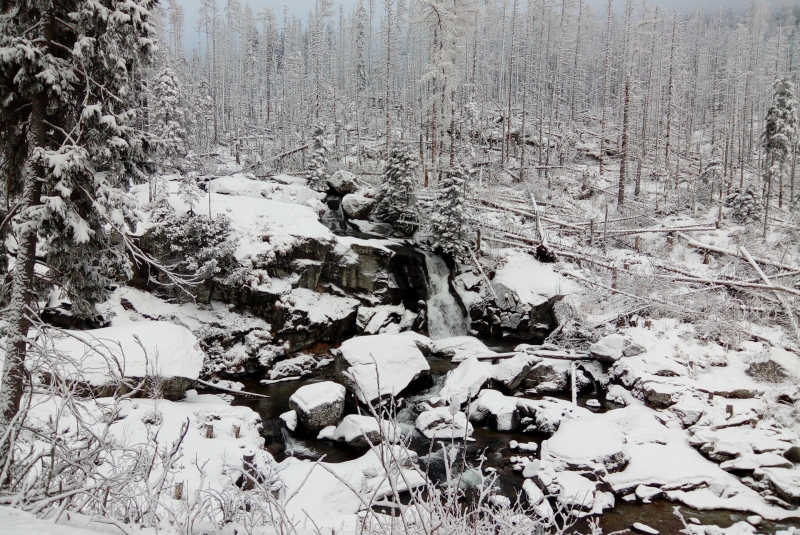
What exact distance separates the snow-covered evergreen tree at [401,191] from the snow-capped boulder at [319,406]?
39.0 ft

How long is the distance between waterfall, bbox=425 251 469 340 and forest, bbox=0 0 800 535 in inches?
4.7

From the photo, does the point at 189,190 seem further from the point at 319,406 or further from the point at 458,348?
the point at 458,348

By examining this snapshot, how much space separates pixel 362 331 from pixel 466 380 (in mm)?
6518

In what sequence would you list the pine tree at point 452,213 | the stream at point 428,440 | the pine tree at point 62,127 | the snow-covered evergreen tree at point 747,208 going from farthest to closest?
the snow-covered evergreen tree at point 747,208 → the pine tree at point 452,213 → the stream at point 428,440 → the pine tree at point 62,127

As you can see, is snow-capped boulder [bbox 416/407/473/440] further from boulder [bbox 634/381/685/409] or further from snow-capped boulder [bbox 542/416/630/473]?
boulder [bbox 634/381/685/409]

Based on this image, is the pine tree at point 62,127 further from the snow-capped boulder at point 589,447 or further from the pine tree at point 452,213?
the pine tree at point 452,213

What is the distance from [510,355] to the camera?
15016 millimetres

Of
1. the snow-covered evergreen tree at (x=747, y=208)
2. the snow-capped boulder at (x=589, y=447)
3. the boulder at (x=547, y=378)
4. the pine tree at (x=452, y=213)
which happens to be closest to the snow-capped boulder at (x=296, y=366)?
the pine tree at (x=452, y=213)

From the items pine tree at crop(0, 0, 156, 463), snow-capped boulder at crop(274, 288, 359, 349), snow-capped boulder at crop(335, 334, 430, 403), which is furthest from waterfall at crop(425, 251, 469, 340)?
pine tree at crop(0, 0, 156, 463)

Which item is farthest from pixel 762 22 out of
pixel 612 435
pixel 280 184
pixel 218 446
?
pixel 218 446

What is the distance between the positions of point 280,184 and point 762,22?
72.7 meters

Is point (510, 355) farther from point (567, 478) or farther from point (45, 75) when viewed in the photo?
point (45, 75)

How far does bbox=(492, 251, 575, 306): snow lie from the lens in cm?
1860

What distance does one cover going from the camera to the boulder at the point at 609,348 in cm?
1368
